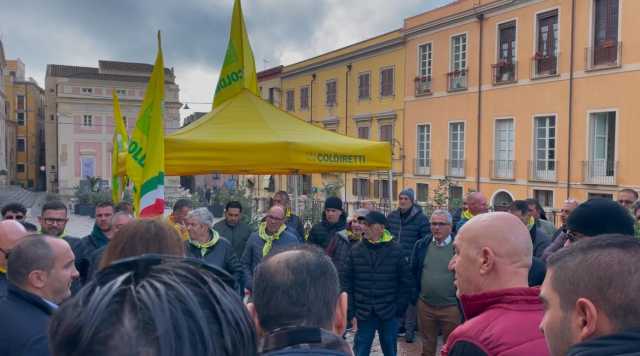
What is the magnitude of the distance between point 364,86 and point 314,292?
28.2 metres

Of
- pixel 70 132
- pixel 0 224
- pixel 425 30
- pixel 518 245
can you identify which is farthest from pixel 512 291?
pixel 70 132

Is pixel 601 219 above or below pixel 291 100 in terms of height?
below

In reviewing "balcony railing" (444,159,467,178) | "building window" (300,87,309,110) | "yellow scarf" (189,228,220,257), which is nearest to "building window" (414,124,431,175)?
"balcony railing" (444,159,467,178)

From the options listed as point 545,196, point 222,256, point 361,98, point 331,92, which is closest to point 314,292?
point 222,256

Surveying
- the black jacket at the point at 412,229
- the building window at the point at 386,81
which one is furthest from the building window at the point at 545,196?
the black jacket at the point at 412,229

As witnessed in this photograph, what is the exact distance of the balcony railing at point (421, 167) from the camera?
25925 mm

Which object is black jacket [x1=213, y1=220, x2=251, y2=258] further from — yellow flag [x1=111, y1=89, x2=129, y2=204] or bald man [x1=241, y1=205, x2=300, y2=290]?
yellow flag [x1=111, y1=89, x2=129, y2=204]

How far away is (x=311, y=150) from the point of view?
587 centimetres

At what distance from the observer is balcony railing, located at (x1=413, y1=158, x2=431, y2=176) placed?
85.1 ft

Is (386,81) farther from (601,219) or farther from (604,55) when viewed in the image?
(601,219)

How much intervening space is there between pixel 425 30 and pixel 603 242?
25.0m

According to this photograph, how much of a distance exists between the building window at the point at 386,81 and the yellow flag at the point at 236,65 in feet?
72.2

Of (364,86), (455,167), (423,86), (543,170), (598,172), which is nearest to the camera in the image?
(598,172)

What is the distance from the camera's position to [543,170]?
2092cm
